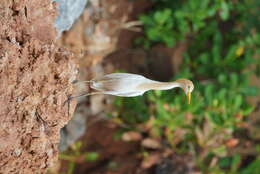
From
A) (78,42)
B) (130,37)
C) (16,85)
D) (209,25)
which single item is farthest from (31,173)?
(209,25)

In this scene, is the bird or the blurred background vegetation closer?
the bird

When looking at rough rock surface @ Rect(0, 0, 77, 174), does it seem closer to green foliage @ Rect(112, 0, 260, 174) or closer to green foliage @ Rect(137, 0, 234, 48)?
green foliage @ Rect(112, 0, 260, 174)

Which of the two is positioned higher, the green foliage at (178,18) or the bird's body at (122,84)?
the green foliage at (178,18)

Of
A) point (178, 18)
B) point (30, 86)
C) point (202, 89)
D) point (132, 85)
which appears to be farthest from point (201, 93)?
point (30, 86)

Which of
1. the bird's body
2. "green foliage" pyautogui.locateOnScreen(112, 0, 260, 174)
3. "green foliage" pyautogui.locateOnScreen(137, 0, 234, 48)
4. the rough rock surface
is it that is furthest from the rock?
"green foliage" pyautogui.locateOnScreen(137, 0, 234, 48)

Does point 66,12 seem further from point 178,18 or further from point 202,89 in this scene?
point 202,89

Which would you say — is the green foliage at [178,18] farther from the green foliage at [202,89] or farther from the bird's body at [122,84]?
the bird's body at [122,84]

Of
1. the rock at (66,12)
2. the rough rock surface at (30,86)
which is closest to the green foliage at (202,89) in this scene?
the rock at (66,12)
